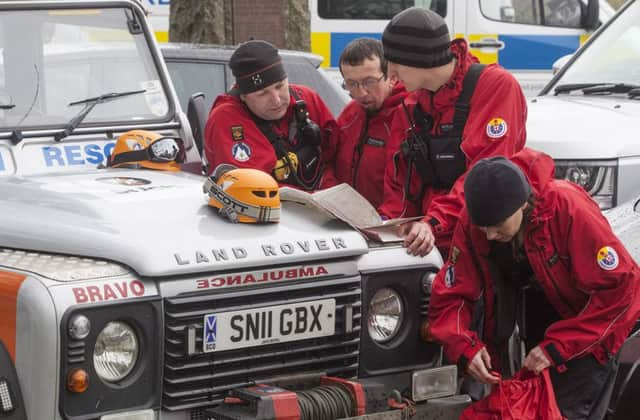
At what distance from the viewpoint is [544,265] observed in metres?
4.15

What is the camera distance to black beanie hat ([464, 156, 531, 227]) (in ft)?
13.0

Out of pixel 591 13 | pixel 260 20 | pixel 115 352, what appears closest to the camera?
pixel 115 352

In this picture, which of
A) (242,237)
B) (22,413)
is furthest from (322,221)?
(22,413)

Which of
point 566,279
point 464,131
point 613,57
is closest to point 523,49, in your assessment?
point 613,57

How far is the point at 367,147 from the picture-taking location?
17.1 feet

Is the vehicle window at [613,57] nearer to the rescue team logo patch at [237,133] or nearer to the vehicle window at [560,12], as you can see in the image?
the rescue team logo patch at [237,133]

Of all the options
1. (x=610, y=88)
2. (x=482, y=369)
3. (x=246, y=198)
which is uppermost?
(x=246, y=198)

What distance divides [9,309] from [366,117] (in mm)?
2159

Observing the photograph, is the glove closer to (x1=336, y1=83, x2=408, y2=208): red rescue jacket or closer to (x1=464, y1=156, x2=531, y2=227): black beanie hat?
(x1=336, y1=83, x2=408, y2=208): red rescue jacket

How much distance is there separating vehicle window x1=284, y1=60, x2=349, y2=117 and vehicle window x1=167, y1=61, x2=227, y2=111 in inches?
19.3

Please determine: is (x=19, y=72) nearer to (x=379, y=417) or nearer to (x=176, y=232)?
(x=176, y=232)

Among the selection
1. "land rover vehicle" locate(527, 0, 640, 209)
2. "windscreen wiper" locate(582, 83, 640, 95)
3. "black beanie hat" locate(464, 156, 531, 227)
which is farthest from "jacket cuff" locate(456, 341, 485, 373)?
"windscreen wiper" locate(582, 83, 640, 95)

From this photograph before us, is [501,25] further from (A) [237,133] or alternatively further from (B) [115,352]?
(B) [115,352]

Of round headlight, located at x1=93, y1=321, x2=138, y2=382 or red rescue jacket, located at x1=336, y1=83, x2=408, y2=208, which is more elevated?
red rescue jacket, located at x1=336, y1=83, x2=408, y2=208
